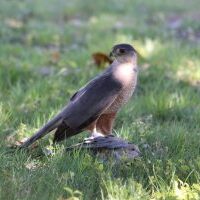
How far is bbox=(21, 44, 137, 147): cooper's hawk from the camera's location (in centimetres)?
424

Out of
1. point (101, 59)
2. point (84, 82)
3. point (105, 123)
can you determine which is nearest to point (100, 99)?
point (105, 123)

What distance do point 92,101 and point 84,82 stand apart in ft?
8.04

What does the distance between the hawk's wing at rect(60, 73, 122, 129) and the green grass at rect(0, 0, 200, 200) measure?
0.82 feet

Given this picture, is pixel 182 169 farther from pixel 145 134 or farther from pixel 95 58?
pixel 95 58

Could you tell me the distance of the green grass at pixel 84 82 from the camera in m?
3.70

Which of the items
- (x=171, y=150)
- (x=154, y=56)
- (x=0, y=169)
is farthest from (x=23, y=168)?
(x=154, y=56)

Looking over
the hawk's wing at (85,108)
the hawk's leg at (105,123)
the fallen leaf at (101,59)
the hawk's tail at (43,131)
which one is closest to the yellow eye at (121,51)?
the hawk's wing at (85,108)

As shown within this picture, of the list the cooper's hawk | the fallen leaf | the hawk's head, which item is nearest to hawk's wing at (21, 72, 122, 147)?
the cooper's hawk

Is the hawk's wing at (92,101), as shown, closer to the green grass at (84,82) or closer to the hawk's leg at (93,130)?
the hawk's leg at (93,130)

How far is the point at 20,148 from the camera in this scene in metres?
4.30

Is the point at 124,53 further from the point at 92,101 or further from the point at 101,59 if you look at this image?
the point at 101,59

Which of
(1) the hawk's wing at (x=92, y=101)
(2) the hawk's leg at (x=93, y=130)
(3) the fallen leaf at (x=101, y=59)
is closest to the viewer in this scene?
(1) the hawk's wing at (x=92, y=101)

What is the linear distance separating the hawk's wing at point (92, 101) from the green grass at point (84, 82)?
0.25 m

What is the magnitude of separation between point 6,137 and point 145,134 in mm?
1106
